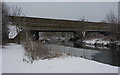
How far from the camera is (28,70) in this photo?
6.77m

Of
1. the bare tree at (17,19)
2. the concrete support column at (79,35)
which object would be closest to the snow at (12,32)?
the bare tree at (17,19)

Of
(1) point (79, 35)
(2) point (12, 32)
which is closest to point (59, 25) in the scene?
(1) point (79, 35)

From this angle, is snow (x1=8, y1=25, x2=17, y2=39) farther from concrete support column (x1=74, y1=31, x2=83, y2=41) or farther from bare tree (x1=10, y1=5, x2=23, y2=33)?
concrete support column (x1=74, y1=31, x2=83, y2=41)

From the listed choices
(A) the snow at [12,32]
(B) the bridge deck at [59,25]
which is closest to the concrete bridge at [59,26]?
(B) the bridge deck at [59,25]

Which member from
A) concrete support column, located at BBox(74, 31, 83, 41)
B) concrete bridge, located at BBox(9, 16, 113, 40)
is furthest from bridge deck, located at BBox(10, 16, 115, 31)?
concrete support column, located at BBox(74, 31, 83, 41)

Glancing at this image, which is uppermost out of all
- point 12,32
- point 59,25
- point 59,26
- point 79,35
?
point 59,25

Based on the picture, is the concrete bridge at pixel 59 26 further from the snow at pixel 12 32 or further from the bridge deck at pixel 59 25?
the snow at pixel 12 32

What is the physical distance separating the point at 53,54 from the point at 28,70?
317 centimetres

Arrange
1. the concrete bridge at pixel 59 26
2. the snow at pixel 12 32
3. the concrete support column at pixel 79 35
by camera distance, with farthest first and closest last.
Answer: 1. the concrete support column at pixel 79 35
2. the concrete bridge at pixel 59 26
3. the snow at pixel 12 32

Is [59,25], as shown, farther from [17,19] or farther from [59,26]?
[17,19]

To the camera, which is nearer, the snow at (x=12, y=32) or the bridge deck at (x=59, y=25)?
the snow at (x=12, y=32)

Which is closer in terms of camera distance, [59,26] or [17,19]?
[17,19]

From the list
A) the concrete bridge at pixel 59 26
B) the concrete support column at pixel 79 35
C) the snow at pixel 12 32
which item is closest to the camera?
the snow at pixel 12 32

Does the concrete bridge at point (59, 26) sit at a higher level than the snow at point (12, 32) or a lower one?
higher
